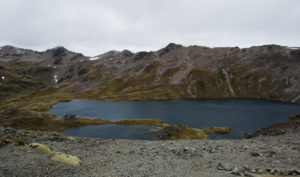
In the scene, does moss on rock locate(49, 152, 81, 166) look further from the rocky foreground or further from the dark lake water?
the dark lake water

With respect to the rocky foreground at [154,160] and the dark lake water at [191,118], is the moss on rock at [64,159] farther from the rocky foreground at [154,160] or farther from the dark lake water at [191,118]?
the dark lake water at [191,118]

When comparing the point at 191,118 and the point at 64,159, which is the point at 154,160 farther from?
the point at 191,118

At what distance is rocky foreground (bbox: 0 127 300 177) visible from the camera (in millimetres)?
23997

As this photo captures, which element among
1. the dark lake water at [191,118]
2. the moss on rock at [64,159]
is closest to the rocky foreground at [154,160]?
the moss on rock at [64,159]

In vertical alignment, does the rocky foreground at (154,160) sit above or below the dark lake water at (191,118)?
above

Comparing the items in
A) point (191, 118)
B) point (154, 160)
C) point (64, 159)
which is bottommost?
point (191, 118)

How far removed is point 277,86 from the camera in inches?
7771

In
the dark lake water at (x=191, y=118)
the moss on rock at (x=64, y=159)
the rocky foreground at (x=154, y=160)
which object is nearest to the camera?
the rocky foreground at (x=154, y=160)

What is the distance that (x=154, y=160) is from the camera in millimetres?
31078

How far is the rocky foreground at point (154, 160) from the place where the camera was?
24.0 m

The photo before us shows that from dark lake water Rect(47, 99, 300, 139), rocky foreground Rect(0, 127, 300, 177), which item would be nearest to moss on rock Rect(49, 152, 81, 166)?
rocky foreground Rect(0, 127, 300, 177)

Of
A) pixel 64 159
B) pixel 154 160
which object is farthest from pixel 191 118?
pixel 64 159

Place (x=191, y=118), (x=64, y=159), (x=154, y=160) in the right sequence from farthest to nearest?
(x=191, y=118) < (x=154, y=160) < (x=64, y=159)

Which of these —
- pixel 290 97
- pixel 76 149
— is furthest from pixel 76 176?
pixel 290 97
